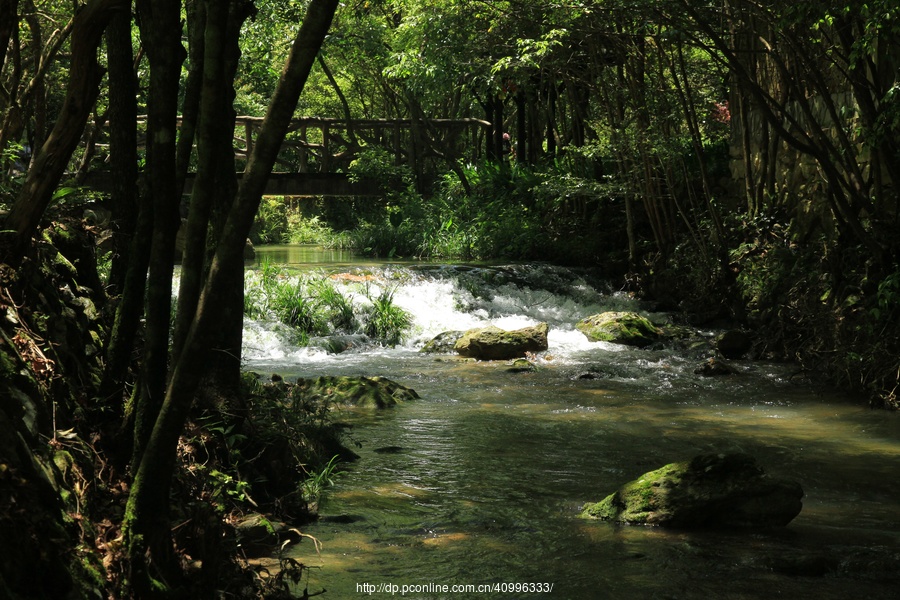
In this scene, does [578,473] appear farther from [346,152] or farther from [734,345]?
[346,152]

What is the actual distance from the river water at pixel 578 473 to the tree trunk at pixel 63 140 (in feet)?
6.20

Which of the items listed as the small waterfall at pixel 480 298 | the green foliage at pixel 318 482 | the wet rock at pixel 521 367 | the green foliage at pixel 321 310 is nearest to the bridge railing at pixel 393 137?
the small waterfall at pixel 480 298

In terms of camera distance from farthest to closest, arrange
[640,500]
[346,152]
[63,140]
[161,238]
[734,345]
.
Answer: [346,152] < [734,345] < [640,500] < [63,140] < [161,238]

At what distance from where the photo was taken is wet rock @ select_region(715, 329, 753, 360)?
37.5 feet

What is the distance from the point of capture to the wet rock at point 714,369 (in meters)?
10.4

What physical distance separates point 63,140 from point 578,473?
4.05 meters

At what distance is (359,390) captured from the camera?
874cm

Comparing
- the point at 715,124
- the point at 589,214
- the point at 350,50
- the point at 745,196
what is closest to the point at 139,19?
the point at 745,196

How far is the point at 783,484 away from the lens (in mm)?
5215

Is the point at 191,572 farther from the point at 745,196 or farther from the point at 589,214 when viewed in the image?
the point at 589,214

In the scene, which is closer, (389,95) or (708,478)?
(708,478)

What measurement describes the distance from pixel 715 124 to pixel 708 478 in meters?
10.9

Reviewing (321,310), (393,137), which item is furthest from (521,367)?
(393,137)

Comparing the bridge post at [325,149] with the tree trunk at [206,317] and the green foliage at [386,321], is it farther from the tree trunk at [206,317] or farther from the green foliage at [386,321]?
the tree trunk at [206,317]
